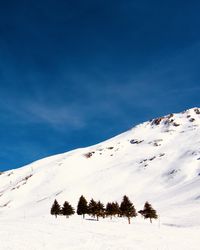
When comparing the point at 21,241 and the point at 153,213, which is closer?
the point at 21,241

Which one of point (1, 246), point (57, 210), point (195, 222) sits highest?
point (57, 210)

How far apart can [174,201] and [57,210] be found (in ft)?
202

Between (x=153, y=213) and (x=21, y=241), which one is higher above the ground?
(x=153, y=213)

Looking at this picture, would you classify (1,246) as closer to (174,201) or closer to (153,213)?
(153,213)

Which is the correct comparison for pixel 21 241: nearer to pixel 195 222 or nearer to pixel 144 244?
pixel 144 244

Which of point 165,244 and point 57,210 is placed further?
point 57,210

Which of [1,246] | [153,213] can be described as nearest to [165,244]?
[1,246]

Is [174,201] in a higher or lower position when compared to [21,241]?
higher

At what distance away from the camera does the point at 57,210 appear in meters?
106

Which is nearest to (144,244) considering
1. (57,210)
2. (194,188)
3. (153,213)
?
(153,213)

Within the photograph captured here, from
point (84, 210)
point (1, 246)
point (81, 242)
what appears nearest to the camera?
point (1, 246)

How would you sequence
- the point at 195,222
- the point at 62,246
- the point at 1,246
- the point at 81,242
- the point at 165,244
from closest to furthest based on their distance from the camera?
the point at 1,246 < the point at 62,246 < the point at 81,242 < the point at 165,244 < the point at 195,222

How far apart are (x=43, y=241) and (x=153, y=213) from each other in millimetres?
60441

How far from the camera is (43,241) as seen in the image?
36.5 meters
